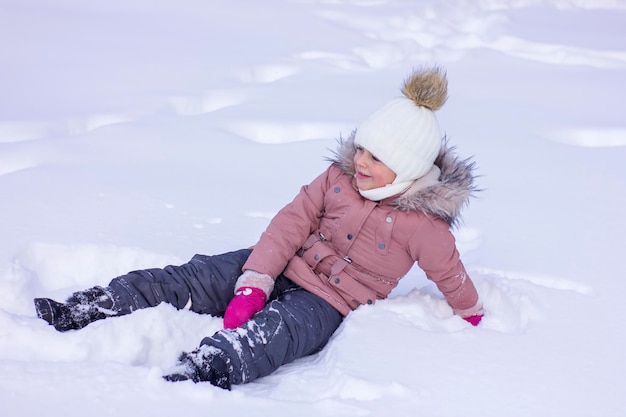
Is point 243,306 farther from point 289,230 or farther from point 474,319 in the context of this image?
point 474,319

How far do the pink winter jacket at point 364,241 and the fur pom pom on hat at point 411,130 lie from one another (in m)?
0.08

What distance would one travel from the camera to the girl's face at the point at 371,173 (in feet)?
6.62

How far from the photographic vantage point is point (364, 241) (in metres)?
2.04

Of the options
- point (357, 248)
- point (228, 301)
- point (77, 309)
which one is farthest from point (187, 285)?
point (357, 248)

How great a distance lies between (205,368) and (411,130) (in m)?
0.87

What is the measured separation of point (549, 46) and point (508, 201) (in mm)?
2631

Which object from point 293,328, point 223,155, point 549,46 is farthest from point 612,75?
point 293,328

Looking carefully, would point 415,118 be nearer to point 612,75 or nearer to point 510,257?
point 510,257

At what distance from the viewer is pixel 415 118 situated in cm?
200

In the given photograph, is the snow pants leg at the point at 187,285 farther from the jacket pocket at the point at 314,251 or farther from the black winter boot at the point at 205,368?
the black winter boot at the point at 205,368

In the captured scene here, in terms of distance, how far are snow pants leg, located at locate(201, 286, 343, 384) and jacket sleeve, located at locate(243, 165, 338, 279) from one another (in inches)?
4.0

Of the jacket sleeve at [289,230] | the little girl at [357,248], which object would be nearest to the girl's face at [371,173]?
the little girl at [357,248]

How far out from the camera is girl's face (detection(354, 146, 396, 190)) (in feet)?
6.62

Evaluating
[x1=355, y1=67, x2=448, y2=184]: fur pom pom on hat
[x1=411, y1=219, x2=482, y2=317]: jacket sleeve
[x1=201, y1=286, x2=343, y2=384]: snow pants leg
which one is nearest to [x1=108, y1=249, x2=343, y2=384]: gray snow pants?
[x1=201, y1=286, x2=343, y2=384]: snow pants leg
